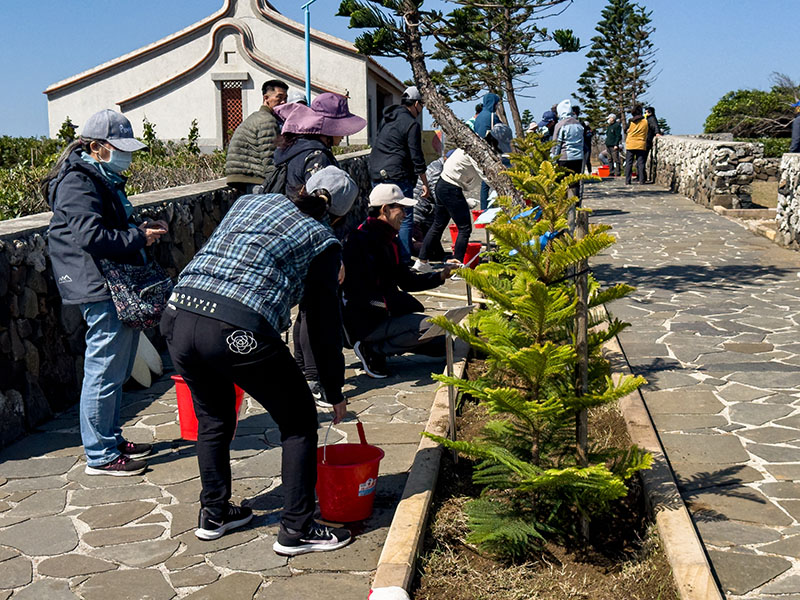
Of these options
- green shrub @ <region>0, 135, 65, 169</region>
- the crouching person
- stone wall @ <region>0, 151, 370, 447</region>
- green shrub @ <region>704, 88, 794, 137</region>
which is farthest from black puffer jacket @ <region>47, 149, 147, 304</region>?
green shrub @ <region>704, 88, 794, 137</region>

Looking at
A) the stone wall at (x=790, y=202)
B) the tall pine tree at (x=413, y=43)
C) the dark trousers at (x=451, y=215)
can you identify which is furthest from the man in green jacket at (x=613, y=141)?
the tall pine tree at (x=413, y=43)

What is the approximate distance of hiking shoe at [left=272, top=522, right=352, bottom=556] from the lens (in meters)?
3.77

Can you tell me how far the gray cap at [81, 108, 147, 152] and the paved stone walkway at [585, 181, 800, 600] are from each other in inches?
133

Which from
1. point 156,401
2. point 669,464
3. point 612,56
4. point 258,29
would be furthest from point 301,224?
point 612,56

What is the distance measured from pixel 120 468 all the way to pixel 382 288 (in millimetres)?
2292

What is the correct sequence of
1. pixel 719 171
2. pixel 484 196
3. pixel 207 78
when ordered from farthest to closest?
pixel 207 78 → pixel 719 171 → pixel 484 196

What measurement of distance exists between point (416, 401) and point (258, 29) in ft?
74.2

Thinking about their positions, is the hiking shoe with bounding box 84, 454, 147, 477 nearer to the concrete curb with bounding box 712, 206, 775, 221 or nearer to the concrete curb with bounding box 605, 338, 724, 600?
the concrete curb with bounding box 605, 338, 724, 600

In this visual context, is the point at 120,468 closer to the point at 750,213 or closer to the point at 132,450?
the point at 132,450

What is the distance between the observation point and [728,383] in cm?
627

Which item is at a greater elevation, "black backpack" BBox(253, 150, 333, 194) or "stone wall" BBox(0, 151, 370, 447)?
"black backpack" BBox(253, 150, 333, 194)

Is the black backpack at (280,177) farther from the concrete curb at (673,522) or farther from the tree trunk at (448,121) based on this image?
the concrete curb at (673,522)

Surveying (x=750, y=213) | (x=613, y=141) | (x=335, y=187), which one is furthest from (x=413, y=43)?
(x=613, y=141)

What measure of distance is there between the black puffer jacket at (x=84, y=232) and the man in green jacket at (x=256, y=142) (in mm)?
2848
